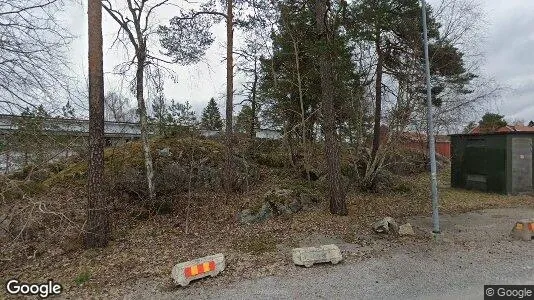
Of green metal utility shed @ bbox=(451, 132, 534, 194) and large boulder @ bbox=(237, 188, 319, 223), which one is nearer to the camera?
large boulder @ bbox=(237, 188, 319, 223)

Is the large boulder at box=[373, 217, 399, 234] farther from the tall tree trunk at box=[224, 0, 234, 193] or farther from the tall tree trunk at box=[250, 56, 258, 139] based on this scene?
the tall tree trunk at box=[250, 56, 258, 139]

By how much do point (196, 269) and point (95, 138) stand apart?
145 inches

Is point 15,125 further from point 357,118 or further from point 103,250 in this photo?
point 357,118

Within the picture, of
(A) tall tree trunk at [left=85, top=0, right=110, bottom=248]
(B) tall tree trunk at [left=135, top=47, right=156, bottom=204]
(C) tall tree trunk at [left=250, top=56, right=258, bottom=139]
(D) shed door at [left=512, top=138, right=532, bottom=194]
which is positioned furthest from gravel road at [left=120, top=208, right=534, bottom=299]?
(C) tall tree trunk at [left=250, top=56, right=258, bottom=139]

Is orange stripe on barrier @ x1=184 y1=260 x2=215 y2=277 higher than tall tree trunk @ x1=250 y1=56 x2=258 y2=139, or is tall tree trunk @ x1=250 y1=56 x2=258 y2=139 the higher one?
tall tree trunk @ x1=250 y1=56 x2=258 y2=139

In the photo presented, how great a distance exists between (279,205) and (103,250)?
473 cm

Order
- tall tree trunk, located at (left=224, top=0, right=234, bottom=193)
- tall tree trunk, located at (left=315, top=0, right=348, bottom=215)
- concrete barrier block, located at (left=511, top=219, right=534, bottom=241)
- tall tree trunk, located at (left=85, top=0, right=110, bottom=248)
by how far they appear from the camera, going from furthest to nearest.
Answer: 1. tall tree trunk, located at (left=224, top=0, right=234, bottom=193)
2. tall tree trunk, located at (left=315, top=0, right=348, bottom=215)
3. concrete barrier block, located at (left=511, top=219, right=534, bottom=241)
4. tall tree trunk, located at (left=85, top=0, right=110, bottom=248)

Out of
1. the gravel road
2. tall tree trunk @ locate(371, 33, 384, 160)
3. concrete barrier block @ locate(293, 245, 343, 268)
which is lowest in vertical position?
the gravel road

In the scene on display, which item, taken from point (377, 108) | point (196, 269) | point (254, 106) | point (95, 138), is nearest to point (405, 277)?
point (196, 269)

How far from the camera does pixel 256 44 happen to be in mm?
13484

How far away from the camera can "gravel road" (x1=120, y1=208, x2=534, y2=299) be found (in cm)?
482

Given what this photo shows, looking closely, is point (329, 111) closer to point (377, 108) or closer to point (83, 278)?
point (377, 108)

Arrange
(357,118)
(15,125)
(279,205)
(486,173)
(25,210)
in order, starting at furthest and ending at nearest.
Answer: (486,173) → (357,118) → (279,205) → (15,125) → (25,210)

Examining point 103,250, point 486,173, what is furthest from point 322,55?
point 486,173
